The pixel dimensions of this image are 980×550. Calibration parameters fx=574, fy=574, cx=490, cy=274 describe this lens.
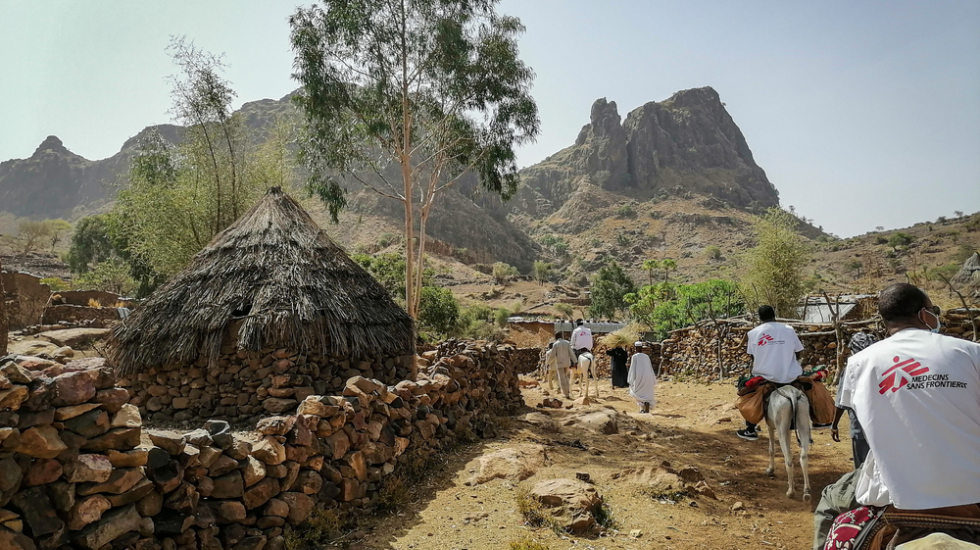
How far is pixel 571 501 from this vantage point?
16.0 ft

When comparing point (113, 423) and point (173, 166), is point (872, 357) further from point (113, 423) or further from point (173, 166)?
point (173, 166)

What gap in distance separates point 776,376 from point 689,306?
53.0 ft

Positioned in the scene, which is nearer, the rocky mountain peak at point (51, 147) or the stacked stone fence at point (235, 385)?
the stacked stone fence at point (235, 385)

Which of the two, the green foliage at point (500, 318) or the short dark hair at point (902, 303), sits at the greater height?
the short dark hair at point (902, 303)

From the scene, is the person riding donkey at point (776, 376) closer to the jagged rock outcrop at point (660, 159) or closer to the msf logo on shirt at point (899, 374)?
the msf logo on shirt at point (899, 374)

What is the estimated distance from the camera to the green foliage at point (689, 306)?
896 inches

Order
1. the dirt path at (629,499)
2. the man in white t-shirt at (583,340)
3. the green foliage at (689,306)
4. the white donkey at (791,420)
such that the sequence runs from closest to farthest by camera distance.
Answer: the dirt path at (629,499), the white donkey at (791,420), the man in white t-shirt at (583,340), the green foliage at (689,306)

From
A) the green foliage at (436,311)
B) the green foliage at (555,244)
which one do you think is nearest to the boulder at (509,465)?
the green foliage at (436,311)

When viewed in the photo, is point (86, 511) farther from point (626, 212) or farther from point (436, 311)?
point (626, 212)

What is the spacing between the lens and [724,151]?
111062 mm

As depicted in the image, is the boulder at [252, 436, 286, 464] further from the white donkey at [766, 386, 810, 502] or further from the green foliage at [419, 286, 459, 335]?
the green foliage at [419, 286, 459, 335]

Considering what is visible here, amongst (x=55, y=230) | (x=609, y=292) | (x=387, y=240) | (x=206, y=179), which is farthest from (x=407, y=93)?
(x=55, y=230)

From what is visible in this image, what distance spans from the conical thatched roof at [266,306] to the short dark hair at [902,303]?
7412 millimetres

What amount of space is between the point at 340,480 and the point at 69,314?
613 inches
